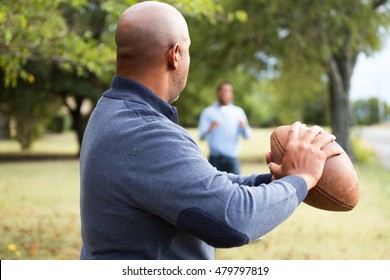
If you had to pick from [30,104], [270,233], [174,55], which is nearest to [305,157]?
[174,55]

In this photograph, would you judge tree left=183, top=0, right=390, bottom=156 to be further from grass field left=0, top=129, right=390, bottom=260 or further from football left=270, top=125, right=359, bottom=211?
football left=270, top=125, right=359, bottom=211

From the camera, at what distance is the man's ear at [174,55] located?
6.39 feet

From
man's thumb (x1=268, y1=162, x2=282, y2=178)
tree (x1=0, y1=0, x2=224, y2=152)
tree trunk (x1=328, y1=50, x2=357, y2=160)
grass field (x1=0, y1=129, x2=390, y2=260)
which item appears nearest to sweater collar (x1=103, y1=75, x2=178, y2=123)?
man's thumb (x1=268, y1=162, x2=282, y2=178)

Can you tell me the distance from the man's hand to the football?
5.8 inches

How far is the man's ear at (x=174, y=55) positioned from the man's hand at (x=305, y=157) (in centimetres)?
48

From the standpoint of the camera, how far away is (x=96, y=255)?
1.99m

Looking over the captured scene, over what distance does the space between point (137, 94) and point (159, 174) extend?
1.20 feet

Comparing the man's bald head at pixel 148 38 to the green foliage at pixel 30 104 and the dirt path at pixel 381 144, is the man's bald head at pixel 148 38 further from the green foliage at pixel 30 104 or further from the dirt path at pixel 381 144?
the green foliage at pixel 30 104

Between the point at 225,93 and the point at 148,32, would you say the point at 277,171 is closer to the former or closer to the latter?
the point at 148,32

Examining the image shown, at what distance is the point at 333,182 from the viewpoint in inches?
87.4

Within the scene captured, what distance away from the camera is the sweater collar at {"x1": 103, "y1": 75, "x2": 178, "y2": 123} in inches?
76.8
